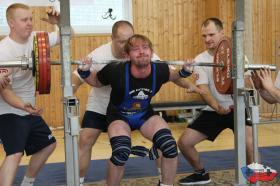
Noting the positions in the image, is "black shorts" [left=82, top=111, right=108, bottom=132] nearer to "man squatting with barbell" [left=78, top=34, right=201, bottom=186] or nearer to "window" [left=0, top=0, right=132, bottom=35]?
"man squatting with barbell" [left=78, top=34, right=201, bottom=186]

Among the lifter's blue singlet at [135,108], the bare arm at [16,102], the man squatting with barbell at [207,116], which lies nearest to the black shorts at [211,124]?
the man squatting with barbell at [207,116]

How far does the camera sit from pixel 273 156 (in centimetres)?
488

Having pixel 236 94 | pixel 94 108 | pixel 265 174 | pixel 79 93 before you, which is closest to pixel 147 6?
pixel 79 93

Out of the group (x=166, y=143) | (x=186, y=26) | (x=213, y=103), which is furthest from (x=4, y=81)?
(x=186, y=26)

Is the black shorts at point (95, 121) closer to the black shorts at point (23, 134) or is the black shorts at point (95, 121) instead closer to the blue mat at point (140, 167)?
the black shorts at point (23, 134)

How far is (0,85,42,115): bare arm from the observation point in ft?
9.76

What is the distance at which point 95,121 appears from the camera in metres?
3.61

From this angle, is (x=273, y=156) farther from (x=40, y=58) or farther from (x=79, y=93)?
(x=79, y=93)

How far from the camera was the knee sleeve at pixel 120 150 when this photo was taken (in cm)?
298

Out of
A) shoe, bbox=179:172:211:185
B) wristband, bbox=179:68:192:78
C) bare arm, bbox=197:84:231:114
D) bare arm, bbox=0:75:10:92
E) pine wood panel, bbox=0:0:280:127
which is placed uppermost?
pine wood panel, bbox=0:0:280:127

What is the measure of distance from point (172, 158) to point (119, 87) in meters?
0.61

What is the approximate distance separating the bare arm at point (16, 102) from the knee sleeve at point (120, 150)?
0.54 m

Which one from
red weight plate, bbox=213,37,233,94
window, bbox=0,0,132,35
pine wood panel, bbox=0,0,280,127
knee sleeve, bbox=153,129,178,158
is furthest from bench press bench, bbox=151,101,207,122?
knee sleeve, bbox=153,129,178,158

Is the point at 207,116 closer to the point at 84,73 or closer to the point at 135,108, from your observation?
the point at 135,108
